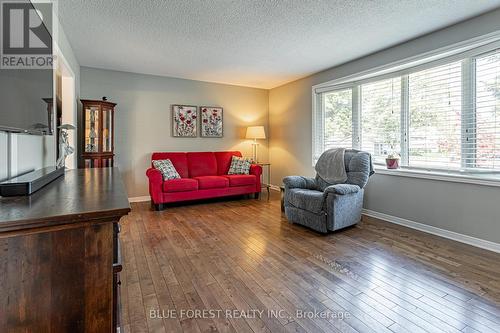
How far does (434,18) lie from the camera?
2.79 m

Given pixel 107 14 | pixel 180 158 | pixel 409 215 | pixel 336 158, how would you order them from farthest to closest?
pixel 180 158 → pixel 336 158 → pixel 409 215 → pixel 107 14

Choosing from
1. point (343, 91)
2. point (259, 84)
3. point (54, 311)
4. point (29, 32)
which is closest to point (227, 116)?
point (259, 84)

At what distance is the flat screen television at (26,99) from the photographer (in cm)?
125

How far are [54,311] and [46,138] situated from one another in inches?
77.1

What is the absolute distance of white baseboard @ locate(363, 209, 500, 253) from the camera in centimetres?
274

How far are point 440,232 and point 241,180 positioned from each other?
3.09 m

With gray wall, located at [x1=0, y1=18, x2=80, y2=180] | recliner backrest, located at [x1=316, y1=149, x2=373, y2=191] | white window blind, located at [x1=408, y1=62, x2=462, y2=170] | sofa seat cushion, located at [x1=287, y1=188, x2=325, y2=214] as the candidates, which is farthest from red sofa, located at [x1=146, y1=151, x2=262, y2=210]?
white window blind, located at [x1=408, y1=62, x2=462, y2=170]

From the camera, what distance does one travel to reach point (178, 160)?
16.6 ft

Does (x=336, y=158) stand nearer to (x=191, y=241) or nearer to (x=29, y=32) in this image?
(x=191, y=241)

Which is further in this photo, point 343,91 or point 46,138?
point 343,91

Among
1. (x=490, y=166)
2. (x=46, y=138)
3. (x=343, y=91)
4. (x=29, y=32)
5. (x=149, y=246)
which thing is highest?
(x=343, y=91)

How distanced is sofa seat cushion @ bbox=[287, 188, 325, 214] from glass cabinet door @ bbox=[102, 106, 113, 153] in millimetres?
2971

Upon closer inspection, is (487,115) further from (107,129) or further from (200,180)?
(107,129)

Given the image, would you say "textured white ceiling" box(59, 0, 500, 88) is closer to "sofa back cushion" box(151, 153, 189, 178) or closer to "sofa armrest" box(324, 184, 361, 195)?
"sofa back cushion" box(151, 153, 189, 178)
